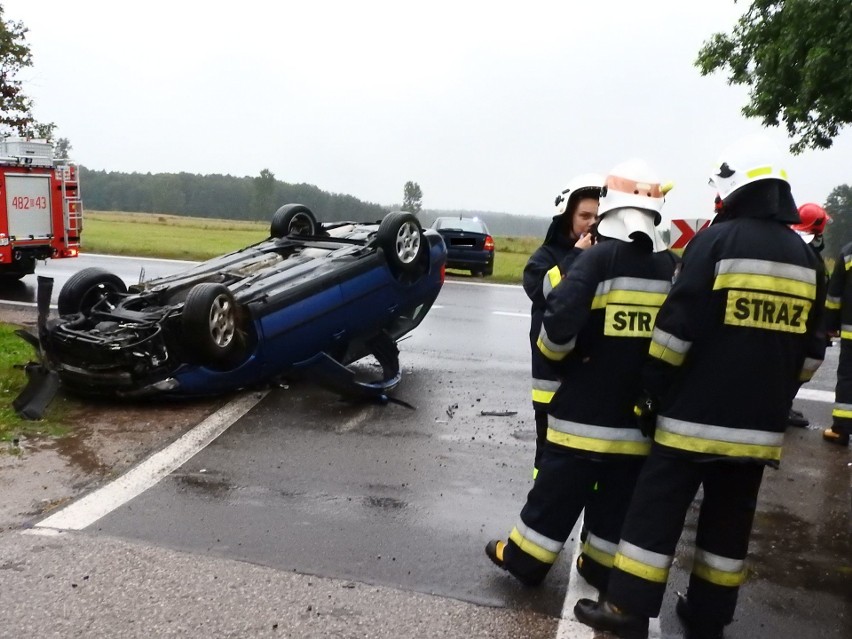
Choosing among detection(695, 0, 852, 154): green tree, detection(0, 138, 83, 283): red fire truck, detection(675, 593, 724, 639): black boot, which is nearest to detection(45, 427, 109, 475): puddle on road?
detection(675, 593, 724, 639): black boot

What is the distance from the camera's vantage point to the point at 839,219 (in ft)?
91.3

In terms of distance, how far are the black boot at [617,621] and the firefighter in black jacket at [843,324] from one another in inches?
102

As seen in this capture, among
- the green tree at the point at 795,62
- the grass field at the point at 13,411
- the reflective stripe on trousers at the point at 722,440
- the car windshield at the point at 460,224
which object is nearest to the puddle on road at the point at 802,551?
the reflective stripe on trousers at the point at 722,440

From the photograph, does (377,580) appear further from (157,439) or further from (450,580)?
(157,439)

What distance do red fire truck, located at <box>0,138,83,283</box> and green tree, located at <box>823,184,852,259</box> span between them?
14997mm

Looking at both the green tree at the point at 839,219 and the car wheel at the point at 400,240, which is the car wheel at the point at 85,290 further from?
the green tree at the point at 839,219

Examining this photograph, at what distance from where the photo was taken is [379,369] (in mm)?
7594

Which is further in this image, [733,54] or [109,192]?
[109,192]

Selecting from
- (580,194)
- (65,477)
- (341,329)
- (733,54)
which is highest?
(733,54)

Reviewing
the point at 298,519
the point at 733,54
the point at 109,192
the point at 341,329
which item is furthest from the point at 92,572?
the point at 109,192

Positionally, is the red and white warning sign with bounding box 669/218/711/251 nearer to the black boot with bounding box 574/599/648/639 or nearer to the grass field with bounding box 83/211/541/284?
the black boot with bounding box 574/599/648/639

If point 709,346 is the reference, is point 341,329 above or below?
below

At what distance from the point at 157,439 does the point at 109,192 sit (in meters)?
53.4

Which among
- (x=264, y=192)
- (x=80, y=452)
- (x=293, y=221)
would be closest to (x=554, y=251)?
(x=80, y=452)
